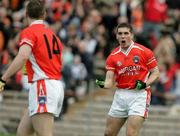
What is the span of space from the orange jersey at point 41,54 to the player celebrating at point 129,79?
1382 mm

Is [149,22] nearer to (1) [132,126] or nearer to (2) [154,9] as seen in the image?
(2) [154,9]

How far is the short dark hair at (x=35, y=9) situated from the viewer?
11016 millimetres

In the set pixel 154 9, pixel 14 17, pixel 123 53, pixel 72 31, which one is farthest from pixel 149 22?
pixel 123 53

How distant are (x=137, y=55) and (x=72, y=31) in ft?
31.4

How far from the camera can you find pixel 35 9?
1105 cm

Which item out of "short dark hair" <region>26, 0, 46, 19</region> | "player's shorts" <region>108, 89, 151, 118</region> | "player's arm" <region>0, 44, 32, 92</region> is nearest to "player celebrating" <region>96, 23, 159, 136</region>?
"player's shorts" <region>108, 89, 151, 118</region>

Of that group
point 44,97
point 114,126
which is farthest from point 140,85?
point 44,97

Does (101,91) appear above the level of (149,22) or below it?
below

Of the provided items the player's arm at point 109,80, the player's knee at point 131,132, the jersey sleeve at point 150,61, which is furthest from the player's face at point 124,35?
the player's knee at point 131,132

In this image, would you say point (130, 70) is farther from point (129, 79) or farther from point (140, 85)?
point (140, 85)

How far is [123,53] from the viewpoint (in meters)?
12.6

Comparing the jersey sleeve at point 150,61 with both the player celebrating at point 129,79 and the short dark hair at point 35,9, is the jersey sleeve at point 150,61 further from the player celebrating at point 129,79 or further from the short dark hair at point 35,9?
the short dark hair at point 35,9

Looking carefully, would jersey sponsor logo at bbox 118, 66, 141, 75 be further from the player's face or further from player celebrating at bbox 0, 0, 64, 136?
player celebrating at bbox 0, 0, 64, 136

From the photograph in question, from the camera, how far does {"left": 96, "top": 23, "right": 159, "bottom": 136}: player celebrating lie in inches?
486
